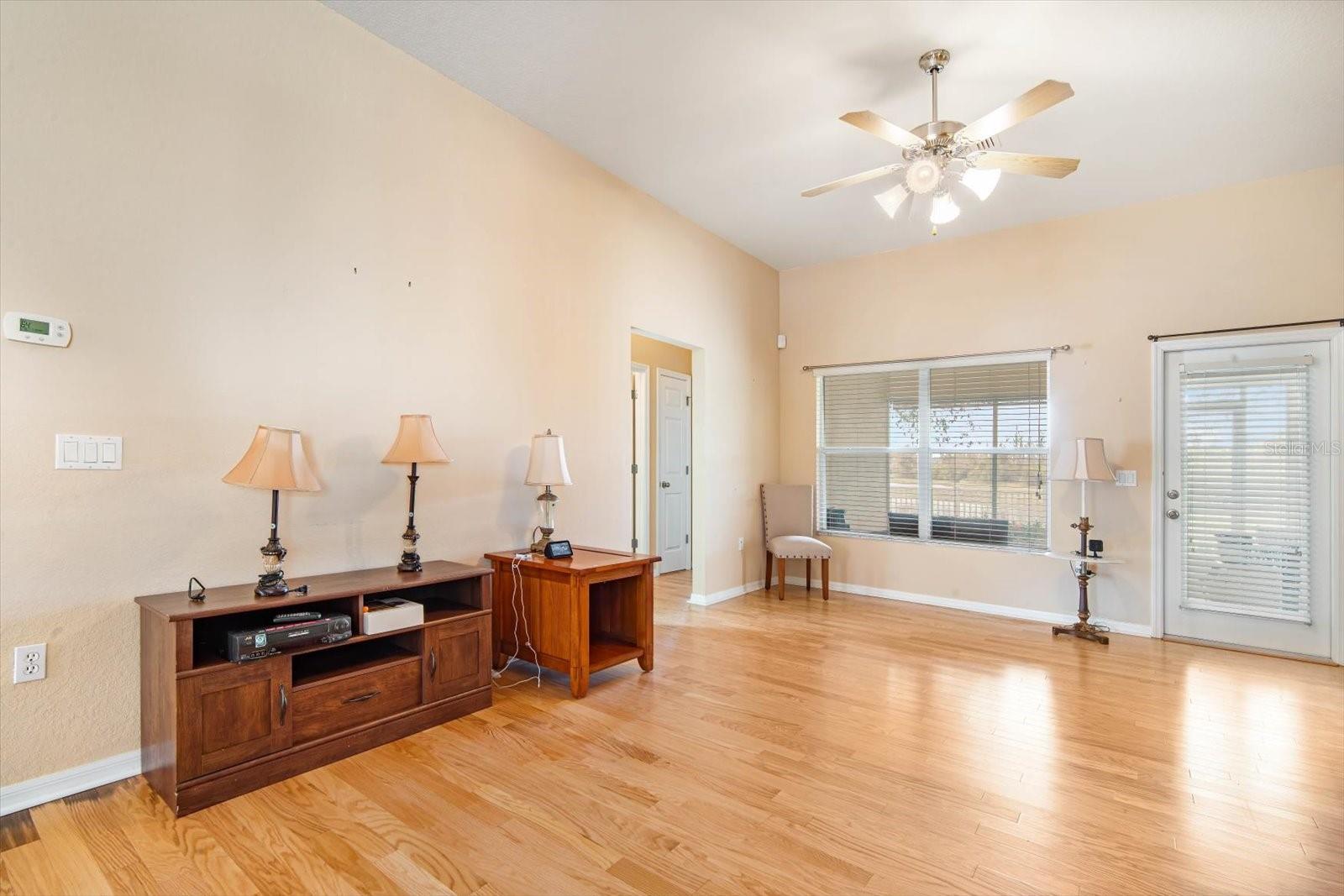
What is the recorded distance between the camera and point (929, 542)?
5.31 meters

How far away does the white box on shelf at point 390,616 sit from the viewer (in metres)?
2.47

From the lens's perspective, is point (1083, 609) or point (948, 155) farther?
point (1083, 609)

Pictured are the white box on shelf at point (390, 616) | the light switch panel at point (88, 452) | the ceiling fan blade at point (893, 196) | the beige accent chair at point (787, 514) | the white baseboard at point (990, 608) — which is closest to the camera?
the light switch panel at point (88, 452)

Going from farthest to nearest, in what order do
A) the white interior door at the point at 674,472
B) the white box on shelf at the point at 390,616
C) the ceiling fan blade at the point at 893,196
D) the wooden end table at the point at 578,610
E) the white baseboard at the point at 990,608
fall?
the white interior door at the point at 674,472 → the white baseboard at the point at 990,608 → the ceiling fan blade at the point at 893,196 → the wooden end table at the point at 578,610 → the white box on shelf at the point at 390,616

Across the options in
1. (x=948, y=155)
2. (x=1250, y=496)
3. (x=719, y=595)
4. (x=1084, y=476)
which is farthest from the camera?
(x=719, y=595)

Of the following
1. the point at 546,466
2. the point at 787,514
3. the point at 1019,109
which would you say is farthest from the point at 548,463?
the point at 787,514

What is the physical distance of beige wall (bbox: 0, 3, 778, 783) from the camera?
6.72 feet

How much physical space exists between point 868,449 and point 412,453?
413cm

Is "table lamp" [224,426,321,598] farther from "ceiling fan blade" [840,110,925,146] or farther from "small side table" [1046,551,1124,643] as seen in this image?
"small side table" [1046,551,1124,643]

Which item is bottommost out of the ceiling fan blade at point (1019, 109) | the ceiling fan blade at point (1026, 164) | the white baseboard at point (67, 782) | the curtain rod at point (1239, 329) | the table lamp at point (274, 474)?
the white baseboard at point (67, 782)

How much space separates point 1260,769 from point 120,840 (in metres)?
3.98

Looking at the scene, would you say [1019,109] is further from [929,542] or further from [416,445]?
[929,542]

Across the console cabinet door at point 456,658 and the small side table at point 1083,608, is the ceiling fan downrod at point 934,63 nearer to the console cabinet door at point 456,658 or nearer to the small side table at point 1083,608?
the small side table at point 1083,608

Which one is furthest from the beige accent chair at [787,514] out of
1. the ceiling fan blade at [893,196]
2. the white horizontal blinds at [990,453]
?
the ceiling fan blade at [893,196]
